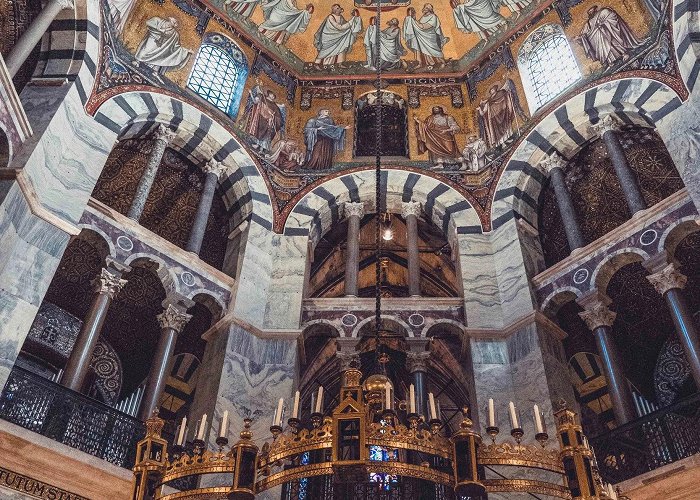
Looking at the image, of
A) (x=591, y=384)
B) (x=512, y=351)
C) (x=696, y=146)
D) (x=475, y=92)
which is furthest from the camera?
(x=475, y=92)

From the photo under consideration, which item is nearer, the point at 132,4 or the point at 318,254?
the point at 132,4

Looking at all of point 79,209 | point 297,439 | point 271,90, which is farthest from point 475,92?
point 297,439

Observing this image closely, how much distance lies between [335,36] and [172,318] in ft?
27.3

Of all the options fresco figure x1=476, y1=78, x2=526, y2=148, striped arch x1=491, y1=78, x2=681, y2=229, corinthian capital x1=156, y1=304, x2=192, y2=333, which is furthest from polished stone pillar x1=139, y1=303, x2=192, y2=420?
fresco figure x1=476, y1=78, x2=526, y2=148

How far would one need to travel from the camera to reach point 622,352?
13164mm

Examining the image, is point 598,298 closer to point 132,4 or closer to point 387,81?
point 387,81

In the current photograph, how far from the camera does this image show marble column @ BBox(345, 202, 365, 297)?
11852mm

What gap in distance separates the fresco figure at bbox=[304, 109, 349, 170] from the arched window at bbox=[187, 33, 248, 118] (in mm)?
1647

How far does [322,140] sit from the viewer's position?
14.4 meters

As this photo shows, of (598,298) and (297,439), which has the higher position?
(598,298)

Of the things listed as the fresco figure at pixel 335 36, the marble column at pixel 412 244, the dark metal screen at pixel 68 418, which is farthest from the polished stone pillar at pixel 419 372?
the fresco figure at pixel 335 36

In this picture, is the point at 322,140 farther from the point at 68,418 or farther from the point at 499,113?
the point at 68,418

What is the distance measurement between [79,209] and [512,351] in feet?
21.5

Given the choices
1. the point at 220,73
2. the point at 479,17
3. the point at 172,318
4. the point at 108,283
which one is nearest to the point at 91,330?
the point at 108,283
